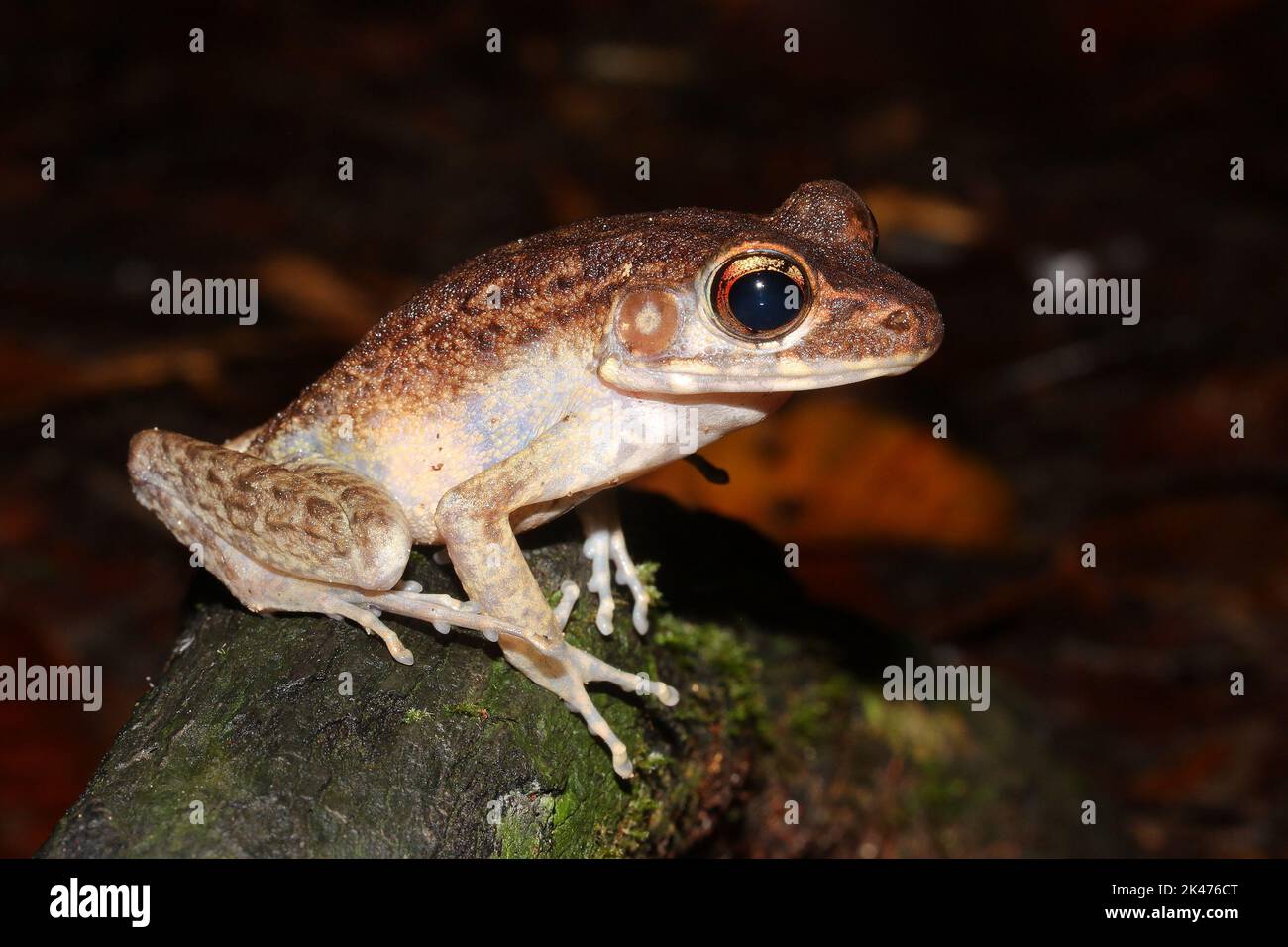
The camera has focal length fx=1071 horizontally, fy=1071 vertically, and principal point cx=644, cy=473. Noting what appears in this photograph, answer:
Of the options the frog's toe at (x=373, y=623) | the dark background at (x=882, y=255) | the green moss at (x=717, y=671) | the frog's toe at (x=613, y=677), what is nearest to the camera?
the frog's toe at (x=373, y=623)

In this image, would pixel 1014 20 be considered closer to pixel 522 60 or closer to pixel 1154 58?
pixel 1154 58

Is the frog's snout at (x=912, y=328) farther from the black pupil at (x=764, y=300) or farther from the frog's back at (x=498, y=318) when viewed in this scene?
the frog's back at (x=498, y=318)

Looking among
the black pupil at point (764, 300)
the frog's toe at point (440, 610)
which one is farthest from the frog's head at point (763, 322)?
the frog's toe at point (440, 610)

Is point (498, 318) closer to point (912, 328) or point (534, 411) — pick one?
point (534, 411)

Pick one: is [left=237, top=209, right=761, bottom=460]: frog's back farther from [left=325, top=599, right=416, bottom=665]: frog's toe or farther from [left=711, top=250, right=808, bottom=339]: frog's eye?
[left=325, top=599, right=416, bottom=665]: frog's toe

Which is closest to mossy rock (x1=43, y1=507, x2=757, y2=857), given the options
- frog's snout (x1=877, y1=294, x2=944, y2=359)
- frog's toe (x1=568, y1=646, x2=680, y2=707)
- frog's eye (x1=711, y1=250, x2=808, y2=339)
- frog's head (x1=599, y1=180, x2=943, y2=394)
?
frog's toe (x1=568, y1=646, x2=680, y2=707)

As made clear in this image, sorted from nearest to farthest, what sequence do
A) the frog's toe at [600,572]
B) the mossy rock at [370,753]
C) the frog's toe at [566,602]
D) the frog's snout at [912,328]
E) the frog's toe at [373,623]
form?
the mossy rock at [370,753] < the frog's toe at [373,623] < the frog's snout at [912,328] < the frog's toe at [566,602] < the frog's toe at [600,572]
